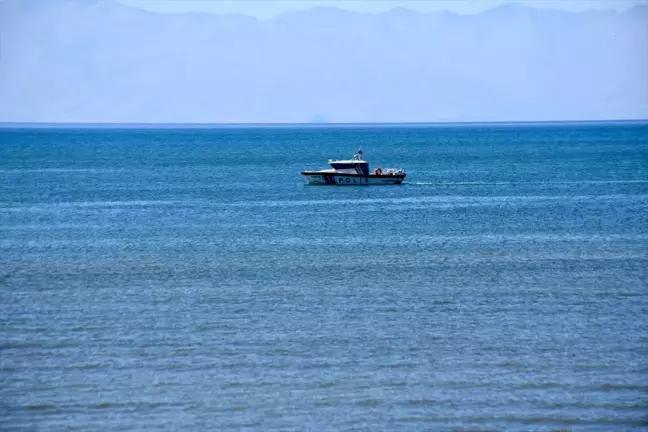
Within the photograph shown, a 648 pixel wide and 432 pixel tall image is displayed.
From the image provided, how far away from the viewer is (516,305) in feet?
101

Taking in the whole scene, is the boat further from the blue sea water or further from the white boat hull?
the blue sea water

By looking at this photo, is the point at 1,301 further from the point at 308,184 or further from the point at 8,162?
the point at 8,162

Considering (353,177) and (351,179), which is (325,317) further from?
(351,179)

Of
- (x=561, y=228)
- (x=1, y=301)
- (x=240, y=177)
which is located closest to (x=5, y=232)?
(x=1, y=301)

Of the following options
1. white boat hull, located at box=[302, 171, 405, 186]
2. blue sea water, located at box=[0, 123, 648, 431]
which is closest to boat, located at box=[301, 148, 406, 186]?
white boat hull, located at box=[302, 171, 405, 186]

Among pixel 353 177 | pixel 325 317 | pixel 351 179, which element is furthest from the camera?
pixel 351 179

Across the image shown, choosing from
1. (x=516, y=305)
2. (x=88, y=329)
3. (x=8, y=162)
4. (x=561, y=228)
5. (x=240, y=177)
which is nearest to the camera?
(x=88, y=329)

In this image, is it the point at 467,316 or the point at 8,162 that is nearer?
the point at 467,316

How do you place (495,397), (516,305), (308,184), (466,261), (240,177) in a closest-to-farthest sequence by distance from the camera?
(495,397), (516,305), (466,261), (308,184), (240,177)

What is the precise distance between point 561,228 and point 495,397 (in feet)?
92.8

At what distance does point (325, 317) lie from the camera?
29156 millimetres

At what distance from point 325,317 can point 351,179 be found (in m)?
49.0

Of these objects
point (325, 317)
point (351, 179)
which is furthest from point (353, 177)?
point (325, 317)

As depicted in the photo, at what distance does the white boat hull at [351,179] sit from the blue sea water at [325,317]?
16212 millimetres
